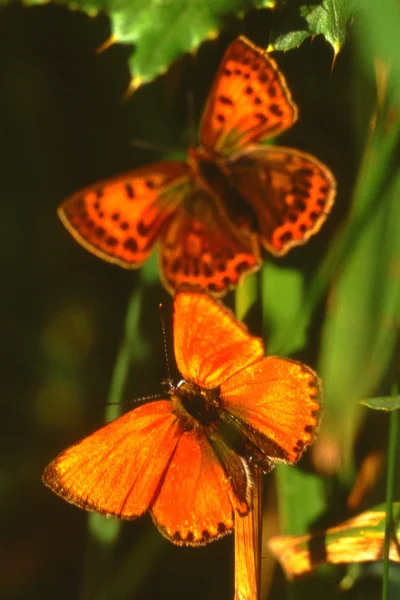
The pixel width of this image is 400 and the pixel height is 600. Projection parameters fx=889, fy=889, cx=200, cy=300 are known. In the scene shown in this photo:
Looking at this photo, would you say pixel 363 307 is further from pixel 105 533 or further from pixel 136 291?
pixel 105 533

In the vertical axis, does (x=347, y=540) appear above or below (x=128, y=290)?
below

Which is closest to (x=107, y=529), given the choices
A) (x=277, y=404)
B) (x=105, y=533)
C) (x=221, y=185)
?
(x=105, y=533)

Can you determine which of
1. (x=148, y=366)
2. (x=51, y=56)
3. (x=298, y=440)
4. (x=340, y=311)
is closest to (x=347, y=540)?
(x=298, y=440)

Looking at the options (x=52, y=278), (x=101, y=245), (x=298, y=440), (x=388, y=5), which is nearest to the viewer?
(x=388, y=5)

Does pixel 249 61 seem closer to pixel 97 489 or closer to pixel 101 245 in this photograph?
pixel 101 245

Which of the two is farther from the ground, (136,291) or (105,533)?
(136,291)

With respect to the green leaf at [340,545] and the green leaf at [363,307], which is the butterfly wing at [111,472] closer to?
the green leaf at [340,545]
